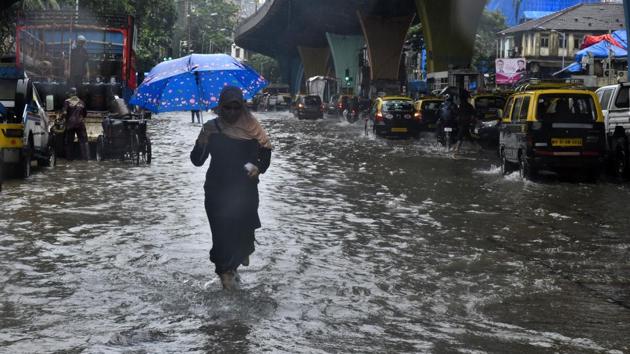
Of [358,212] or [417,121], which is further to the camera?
[417,121]

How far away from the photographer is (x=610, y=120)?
20.5 metres

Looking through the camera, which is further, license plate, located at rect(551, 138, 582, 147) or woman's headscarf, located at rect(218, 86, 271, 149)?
license plate, located at rect(551, 138, 582, 147)

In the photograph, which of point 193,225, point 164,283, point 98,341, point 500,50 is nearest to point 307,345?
point 98,341

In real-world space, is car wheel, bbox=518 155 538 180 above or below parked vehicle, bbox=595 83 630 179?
below

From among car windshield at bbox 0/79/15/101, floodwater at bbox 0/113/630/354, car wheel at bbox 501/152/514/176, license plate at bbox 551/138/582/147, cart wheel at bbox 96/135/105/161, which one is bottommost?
floodwater at bbox 0/113/630/354

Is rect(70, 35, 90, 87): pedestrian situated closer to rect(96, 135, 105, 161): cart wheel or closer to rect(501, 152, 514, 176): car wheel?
rect(96, 135, 105, 161): cart wheel

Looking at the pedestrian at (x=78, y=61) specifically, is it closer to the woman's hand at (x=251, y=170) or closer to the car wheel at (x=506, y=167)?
the car wheel at (x=506, y=167)

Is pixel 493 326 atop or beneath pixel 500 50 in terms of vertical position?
beneath

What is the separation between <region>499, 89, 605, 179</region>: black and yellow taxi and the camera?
18.2 meters

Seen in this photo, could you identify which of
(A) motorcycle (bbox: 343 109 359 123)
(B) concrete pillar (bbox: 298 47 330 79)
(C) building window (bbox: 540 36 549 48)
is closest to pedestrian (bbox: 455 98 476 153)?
(A) motorcycle (bbox: 343 109 359 123)

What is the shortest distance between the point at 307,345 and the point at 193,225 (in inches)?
239

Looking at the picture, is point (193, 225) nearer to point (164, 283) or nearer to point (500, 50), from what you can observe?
point (164, 283)

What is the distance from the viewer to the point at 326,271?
9.08 meters

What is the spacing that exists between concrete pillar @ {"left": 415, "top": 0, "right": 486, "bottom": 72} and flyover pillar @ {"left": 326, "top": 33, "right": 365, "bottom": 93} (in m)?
36.1
